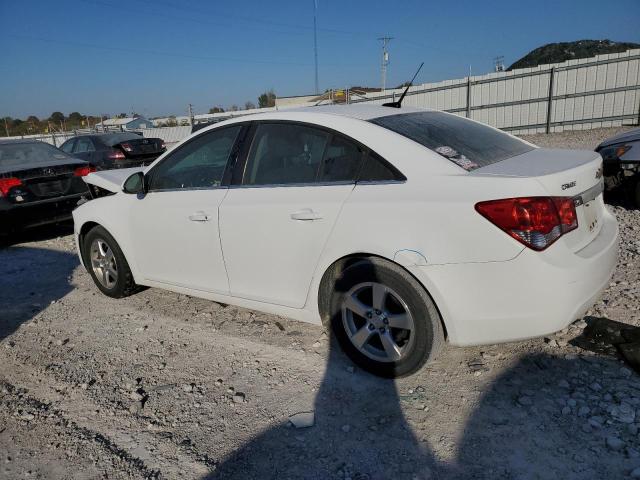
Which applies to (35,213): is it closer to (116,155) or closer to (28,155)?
(28,155)

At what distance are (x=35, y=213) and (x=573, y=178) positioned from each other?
6.75 metres

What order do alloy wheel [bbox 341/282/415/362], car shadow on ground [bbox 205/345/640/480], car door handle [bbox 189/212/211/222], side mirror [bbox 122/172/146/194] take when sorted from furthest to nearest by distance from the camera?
1. side mirror [bbox 122/172/146/194]
2. car door handle [bbox 189/212/211/222]
3. alloy wheel [bbox 341/282/415/362]
4. car shadow on ground [bbox 205/345/640/480]

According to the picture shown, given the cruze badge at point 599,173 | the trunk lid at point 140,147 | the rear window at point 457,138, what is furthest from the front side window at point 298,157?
the trunk lid at point 140,147

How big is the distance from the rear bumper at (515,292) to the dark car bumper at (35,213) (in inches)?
241

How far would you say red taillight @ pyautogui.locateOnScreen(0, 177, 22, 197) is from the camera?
6.44 m

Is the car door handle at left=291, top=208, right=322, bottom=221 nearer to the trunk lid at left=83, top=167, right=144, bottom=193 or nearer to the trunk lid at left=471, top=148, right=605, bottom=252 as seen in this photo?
the trunk lid at left=471, top=148, right=605, bottom=252

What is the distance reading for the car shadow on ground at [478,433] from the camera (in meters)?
2.18

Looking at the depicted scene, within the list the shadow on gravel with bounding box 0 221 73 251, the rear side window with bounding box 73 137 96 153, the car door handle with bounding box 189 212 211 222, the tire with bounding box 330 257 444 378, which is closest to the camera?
the tire with bounding box 330 257 444 378

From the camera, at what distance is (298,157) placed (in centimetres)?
315

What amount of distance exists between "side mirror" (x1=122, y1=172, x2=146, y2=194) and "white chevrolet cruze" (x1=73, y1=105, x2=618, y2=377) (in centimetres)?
1

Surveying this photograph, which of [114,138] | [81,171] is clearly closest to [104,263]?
[81,171]

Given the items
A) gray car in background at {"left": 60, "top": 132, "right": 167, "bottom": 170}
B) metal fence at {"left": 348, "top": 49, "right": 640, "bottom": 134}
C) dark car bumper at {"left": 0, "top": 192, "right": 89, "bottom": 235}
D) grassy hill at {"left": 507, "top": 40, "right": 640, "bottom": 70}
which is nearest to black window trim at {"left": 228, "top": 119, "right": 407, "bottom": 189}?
dark car bumper at {"left": 0, "top": 192, "right": 89, "bottom": 235}

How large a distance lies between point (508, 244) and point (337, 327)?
1.17 metres

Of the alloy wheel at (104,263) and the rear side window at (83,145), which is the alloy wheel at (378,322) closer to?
the alloy wheel at (104,263)
